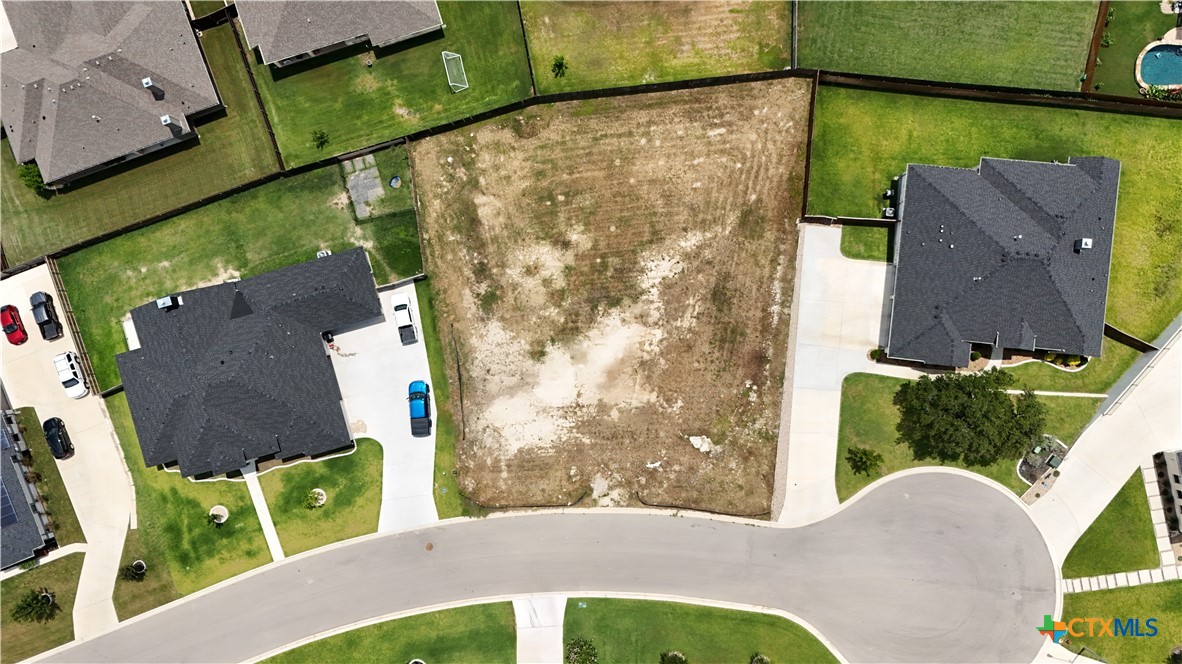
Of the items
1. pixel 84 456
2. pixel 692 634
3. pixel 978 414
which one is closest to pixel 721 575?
pixel 692 634

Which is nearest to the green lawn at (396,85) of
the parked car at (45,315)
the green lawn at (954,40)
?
the parked car at (45,315)

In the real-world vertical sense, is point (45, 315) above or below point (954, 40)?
below

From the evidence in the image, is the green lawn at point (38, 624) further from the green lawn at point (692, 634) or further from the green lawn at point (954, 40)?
the green lawn at point (954, 40)

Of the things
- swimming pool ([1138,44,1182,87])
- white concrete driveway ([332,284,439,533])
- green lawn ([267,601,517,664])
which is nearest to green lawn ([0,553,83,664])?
green lawn ([267,601,517,664])

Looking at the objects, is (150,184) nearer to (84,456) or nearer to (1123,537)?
(84,456)

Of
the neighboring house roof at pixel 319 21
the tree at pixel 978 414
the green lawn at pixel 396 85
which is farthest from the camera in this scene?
the green lawn at pixel 396 85
